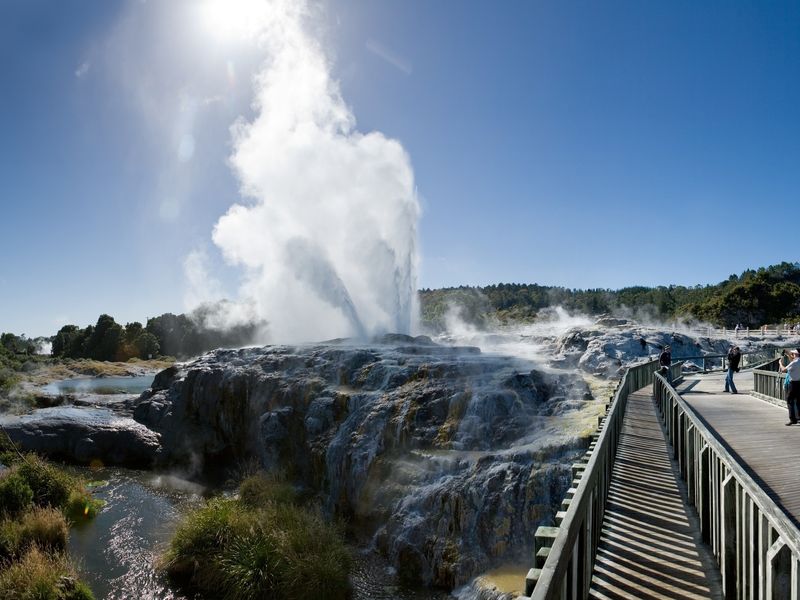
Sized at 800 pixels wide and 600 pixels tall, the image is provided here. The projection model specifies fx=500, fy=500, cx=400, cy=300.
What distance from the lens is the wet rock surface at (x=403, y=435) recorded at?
52.4 feet

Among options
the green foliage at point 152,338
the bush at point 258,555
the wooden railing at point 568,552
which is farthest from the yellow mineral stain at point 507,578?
the green foliage at point 152,338

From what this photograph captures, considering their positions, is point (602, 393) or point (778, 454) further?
point (602, 393)

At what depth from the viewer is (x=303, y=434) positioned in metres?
24.4

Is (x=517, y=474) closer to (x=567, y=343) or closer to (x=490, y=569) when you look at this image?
(x=490, y=569)

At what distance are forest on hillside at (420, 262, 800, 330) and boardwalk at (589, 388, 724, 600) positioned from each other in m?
69.5

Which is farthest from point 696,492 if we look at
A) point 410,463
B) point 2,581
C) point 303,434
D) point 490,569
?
point 303,434

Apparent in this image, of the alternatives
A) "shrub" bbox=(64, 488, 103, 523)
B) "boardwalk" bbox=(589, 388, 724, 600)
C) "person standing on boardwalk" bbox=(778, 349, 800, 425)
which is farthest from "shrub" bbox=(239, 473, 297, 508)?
"person standing on boardwalk" bbox=(778, 349, 800, 425)

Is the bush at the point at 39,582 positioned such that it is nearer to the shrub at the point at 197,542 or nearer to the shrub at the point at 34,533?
the shrub at the point at 34,533

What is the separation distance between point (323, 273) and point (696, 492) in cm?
3687

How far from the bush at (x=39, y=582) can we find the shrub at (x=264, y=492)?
6.26 m

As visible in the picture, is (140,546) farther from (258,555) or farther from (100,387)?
(100,387)

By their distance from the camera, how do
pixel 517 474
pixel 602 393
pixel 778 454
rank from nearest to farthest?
pixel 778 454 → pixel 517 474 → pixel 602 393

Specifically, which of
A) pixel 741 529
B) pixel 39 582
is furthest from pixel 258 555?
pixel 741 529

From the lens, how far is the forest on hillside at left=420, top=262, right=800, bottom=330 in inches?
3068
